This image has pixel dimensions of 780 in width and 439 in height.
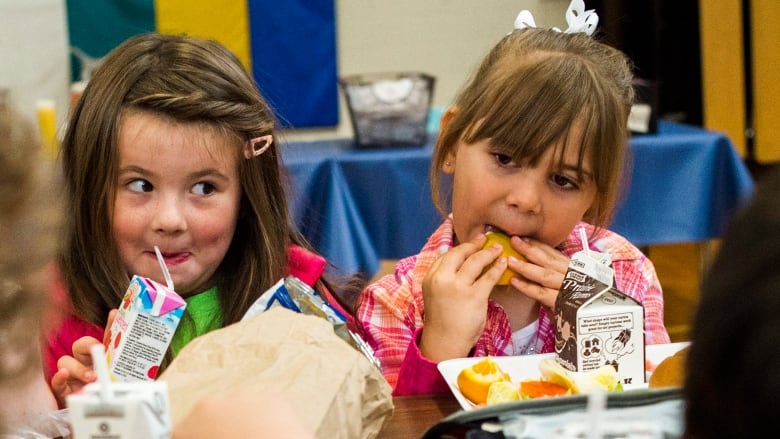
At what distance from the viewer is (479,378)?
3.67 ft

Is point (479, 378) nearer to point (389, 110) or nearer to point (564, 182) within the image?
point (564, 182)

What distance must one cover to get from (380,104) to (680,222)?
3.46 ft

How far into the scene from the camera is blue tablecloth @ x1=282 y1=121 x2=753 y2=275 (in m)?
3.04

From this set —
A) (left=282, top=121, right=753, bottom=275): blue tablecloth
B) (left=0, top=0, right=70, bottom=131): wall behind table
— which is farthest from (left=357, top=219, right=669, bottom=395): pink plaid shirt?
(left=0, top=0, right=70, bottom=131): wall behind table

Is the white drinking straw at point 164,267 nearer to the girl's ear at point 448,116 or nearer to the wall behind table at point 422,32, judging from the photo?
the girl's ear at point 448,116

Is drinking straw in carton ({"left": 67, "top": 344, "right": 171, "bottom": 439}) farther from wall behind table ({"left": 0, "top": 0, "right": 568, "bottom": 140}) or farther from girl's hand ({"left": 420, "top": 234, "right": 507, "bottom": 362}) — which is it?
wall behind table ({"left": 0, "top": 0, "right": 568, "bottom": 140})

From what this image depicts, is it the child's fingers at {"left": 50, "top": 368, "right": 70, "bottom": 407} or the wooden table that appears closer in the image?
the wooden table

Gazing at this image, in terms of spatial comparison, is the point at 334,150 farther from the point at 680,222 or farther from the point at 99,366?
the point at 99,366

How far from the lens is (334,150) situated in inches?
130

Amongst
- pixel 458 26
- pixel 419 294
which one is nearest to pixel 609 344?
pixel 419 294

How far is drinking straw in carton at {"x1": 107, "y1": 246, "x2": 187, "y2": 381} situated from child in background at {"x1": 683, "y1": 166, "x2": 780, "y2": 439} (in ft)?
2.41

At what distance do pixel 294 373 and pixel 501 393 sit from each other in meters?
0.27

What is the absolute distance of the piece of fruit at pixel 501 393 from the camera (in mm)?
1063

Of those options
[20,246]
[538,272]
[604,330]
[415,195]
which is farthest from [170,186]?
[415,195]
